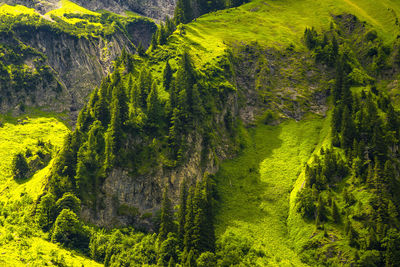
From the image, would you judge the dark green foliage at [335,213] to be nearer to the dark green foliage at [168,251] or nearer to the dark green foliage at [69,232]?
the dark green foliage at [168,251]

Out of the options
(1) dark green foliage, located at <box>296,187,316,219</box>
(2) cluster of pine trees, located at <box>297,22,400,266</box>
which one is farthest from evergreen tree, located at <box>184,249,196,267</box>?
(2) cluster of pine trees, located at <box>297,22,400,266</box>

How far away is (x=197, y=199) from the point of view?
116 meters

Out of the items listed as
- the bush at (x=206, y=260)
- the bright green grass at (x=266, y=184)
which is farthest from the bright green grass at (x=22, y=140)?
the bright green grass at (x=266, y=184)

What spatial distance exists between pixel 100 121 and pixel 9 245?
5099 centimetres

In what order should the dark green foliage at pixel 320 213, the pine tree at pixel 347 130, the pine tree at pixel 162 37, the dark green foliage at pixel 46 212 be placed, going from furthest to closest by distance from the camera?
the pine tree at pixel 162 37
the pine tree at pixel 347 130
the dark green foliage at pixel 46 212
the dark green foliage at pixel 320 213

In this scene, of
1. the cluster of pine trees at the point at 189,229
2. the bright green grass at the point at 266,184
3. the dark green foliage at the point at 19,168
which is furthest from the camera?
the dark green foliage at the point at 19,168

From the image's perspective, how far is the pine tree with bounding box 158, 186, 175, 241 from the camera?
4523 inches

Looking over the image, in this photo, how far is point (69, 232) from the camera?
379 feet

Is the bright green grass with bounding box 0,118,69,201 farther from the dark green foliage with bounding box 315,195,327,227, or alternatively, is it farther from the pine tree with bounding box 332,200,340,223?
the pine tree with bounding box 332,200,340,223

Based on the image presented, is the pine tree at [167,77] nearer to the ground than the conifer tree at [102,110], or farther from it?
farther from it

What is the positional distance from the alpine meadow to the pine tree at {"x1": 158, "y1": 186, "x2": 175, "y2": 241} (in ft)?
1.17

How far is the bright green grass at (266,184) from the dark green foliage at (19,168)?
77.4 metres

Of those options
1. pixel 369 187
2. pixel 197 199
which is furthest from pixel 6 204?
pixel 369 187

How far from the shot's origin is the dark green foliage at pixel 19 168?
147 meters
